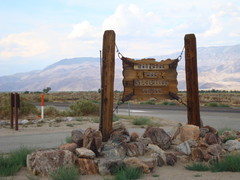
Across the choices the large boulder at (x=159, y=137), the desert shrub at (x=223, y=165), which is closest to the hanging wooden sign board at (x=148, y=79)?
the large boulder at (x=159, y=137)

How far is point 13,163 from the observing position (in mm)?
9227

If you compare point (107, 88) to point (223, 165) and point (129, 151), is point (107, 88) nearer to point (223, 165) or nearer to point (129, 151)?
point (129, 151)

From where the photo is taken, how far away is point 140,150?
1014 centimetres

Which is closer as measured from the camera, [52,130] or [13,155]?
[13,155]

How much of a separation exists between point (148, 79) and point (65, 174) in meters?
5.09

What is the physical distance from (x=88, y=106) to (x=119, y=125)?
1576 cm

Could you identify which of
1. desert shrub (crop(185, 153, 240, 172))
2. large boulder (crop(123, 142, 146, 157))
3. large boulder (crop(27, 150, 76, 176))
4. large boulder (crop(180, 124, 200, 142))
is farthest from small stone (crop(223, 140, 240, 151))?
large boulder (crop(27, 150, 76, 176))

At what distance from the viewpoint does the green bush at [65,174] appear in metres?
8.00

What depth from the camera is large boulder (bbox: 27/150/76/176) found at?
871 centimetres

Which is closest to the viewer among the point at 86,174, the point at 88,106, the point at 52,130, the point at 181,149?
the point at 86,174

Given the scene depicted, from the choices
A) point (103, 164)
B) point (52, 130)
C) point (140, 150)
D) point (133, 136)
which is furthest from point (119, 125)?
point (52, 130)

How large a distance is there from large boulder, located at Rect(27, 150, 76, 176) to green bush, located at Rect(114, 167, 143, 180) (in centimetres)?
125

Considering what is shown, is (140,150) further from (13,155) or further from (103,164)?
(13,155)

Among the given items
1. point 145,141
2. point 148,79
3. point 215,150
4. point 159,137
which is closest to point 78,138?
point 145,141
